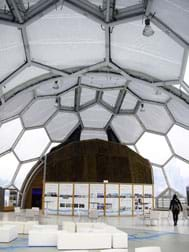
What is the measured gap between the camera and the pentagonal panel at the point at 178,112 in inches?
955

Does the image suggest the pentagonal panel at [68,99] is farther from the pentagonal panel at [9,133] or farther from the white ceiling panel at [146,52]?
the white ceiling panel at [146,52]

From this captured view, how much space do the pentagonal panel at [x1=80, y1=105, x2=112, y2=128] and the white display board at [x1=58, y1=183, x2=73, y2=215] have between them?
926 centimetres

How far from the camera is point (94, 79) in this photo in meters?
24.2

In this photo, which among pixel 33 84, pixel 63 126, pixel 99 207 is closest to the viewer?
pixel 33 84

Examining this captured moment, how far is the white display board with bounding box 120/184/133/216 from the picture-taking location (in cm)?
2508

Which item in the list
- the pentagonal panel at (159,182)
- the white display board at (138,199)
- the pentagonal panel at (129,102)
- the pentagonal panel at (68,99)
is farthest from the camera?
the pentagonal panel at (159,182)

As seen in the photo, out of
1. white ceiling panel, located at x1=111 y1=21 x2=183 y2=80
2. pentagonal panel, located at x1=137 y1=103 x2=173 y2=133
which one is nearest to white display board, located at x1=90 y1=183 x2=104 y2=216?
pentagonal panel, located at x1=137 y1=103 x2=173 y2=133

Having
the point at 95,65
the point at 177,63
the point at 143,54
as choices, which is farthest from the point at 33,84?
the point at 177,63

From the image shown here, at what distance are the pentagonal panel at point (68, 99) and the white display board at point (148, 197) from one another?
10238 mm

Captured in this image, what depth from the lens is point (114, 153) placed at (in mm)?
29359

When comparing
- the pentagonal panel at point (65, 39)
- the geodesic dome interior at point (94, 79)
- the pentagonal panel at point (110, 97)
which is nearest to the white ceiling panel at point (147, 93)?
the geodesic dome interior at point (94, 79)

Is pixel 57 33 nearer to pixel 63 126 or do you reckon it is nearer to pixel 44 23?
pixel 44 23

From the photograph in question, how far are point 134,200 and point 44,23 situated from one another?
53.0ft

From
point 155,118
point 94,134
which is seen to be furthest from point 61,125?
point 155,118
